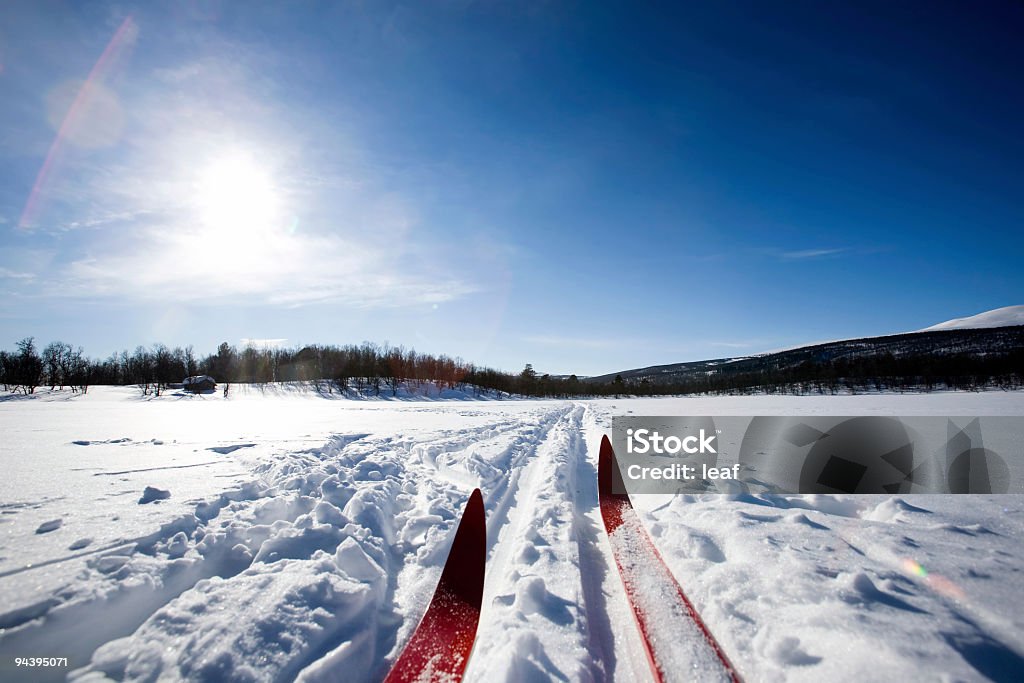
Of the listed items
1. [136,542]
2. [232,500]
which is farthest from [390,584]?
[232,500]

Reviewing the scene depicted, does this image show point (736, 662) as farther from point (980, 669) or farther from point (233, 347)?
point (233, 347)

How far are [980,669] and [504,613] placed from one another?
2.69 meters

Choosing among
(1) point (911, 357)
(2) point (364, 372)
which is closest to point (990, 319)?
(1) point (911, 357)

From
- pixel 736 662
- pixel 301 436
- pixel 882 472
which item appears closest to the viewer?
pixel 736 662

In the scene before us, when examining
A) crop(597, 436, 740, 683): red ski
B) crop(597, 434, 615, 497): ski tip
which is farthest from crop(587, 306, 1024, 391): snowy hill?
crop(597, 436, 740, 683): red ski

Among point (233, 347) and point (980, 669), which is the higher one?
point (233, 347)

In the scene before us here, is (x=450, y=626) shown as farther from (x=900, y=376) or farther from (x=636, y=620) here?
(x=900, y=376)

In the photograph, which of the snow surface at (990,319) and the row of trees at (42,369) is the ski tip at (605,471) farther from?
the snow surface at (990,319)

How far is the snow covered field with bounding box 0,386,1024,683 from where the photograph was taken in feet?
7.30

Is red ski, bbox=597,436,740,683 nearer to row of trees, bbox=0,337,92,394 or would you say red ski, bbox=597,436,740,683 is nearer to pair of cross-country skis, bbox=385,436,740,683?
pair of cross-country skis, bbox=385,436,740,683

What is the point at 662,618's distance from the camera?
2.82 metres

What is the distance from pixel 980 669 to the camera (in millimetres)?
2031

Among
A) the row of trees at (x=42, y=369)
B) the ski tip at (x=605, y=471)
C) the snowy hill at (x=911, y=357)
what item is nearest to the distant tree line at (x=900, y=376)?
the snowy hill at (x=911, y=357)

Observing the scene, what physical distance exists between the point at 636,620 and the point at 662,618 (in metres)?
0.20
